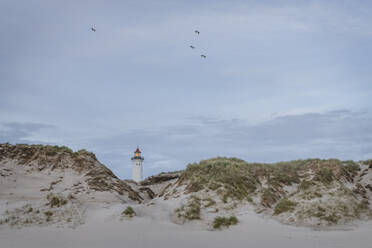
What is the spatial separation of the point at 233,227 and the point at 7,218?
11691 millimetres

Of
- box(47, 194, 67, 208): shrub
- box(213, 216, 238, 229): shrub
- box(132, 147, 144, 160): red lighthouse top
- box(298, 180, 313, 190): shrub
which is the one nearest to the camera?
box(213, 216, 238, 229): shrub

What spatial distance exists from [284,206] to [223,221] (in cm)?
396

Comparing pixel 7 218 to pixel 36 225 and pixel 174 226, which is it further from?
pixel 174 226

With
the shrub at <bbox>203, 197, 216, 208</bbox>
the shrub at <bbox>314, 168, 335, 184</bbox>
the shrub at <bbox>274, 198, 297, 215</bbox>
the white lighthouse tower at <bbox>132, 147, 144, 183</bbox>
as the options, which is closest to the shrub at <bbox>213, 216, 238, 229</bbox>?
the shrub at <bbox>203, 197, 216, 208</bbox>

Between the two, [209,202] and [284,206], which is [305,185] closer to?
[284,206]

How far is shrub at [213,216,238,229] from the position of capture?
1812cm

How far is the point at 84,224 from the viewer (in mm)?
17906

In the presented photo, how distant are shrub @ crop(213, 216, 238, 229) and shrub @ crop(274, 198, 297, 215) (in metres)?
2.82

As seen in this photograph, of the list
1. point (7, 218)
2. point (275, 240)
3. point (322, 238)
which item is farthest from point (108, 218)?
point (322, 238)

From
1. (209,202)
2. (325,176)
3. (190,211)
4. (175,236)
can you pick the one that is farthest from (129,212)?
(325,176)

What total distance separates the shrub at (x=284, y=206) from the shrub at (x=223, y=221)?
9.24 ft

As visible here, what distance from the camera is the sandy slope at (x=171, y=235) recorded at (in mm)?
14828

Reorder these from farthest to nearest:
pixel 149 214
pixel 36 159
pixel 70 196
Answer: pixel 36 159 → pixel 70 196 → pixel 149 214

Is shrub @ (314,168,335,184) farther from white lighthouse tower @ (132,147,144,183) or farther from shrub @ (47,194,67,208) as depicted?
white lighthouse tower @ (132,147,144,183)
